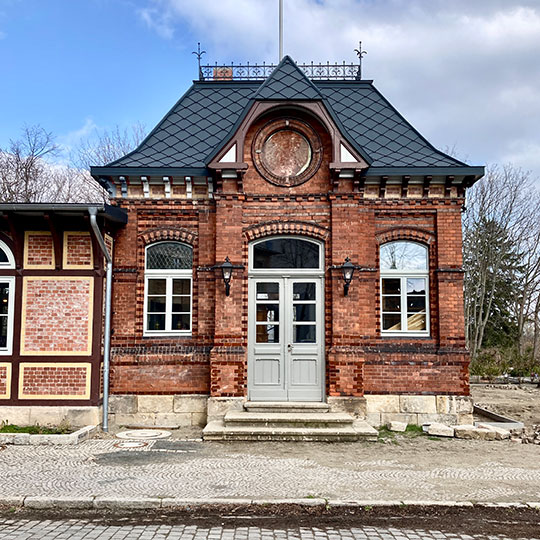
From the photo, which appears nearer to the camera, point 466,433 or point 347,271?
point 466,433

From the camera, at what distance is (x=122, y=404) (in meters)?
10.8

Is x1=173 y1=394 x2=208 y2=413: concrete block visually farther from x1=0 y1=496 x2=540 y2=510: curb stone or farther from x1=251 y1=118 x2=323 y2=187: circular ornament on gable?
x1=0 y1=496 x2=540 y2=510: curb stone

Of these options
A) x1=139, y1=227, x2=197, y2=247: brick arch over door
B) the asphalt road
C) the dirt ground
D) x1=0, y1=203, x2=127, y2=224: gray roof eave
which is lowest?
the dirt ground

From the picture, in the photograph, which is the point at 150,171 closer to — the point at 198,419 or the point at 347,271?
the point at 347,271

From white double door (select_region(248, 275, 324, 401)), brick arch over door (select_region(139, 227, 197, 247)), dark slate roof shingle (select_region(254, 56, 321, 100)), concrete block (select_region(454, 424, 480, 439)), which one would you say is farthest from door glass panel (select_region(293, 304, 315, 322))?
dark slate roof shingle (select_region(254, 56, 321, 100))

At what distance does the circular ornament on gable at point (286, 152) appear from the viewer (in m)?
11.0

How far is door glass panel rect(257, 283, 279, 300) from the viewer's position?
36.4 ft

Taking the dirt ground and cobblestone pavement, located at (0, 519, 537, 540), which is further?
the dirt ground

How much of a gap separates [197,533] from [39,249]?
693 centimetres

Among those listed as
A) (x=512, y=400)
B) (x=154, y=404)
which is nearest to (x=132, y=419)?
(x=154, y=404)

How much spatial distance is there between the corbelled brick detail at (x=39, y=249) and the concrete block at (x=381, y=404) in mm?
6638

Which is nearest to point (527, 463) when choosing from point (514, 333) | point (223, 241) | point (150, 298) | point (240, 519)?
point (240, 519)

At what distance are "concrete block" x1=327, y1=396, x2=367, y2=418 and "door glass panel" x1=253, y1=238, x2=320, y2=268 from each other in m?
2.63

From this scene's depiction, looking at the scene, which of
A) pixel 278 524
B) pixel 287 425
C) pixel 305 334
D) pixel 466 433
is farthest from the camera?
pixel 305 334
